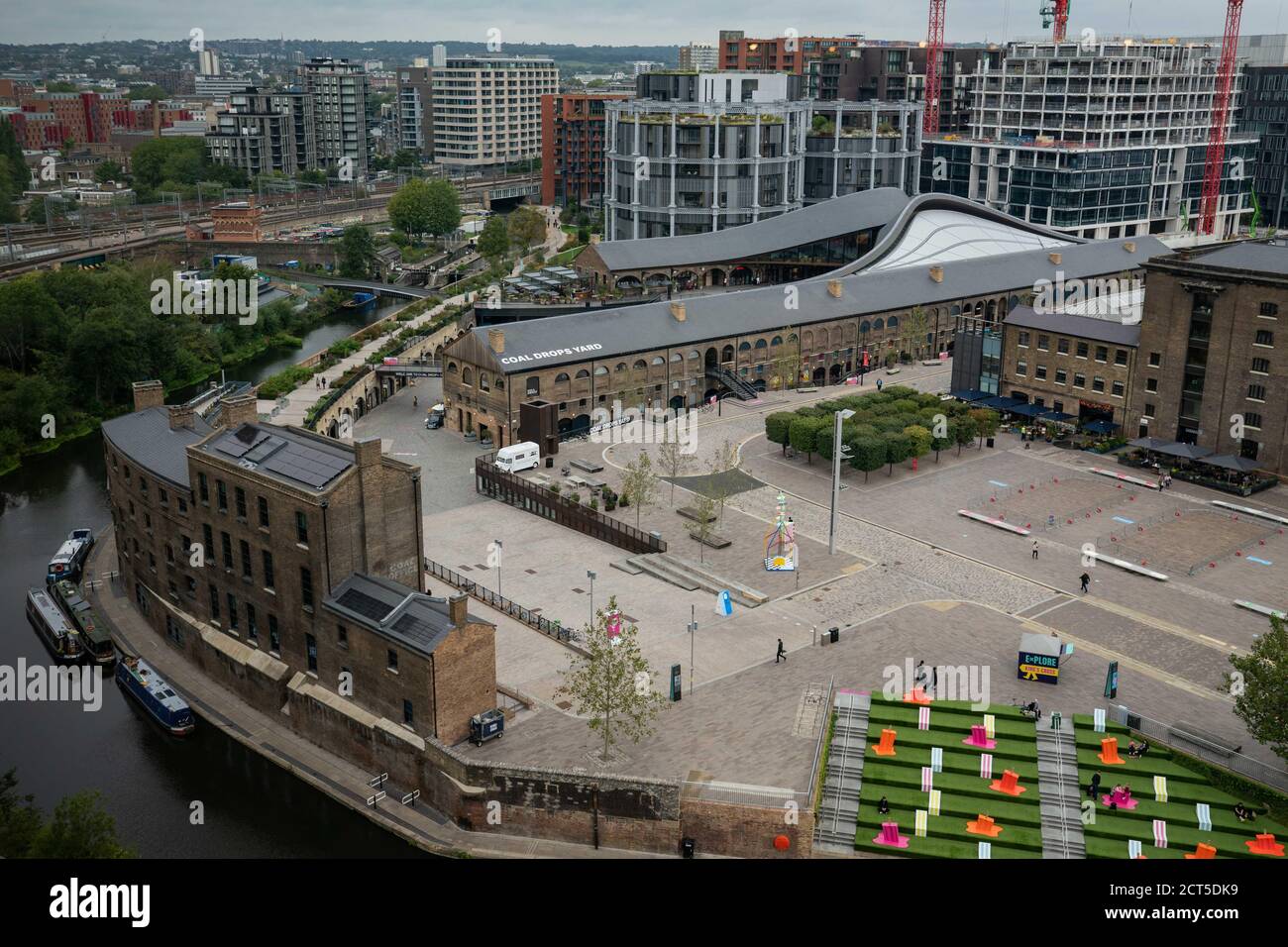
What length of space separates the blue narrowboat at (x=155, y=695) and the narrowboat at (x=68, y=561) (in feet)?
38.9

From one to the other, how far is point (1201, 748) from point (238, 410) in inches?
1623

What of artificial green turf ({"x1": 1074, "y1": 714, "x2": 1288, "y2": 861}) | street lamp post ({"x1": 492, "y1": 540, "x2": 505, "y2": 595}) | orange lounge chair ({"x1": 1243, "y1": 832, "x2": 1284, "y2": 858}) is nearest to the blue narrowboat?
street lamp post ({"x1": 492, "y1": 540, "x2": 505, "y2": 595})

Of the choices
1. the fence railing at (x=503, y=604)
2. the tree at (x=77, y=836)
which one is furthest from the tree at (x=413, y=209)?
the tree at (x=77, y=836)

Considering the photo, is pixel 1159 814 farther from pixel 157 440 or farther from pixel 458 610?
pixel 157 440

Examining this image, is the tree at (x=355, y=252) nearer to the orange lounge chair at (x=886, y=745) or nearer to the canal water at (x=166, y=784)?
the canal water at (x=166, y=784)

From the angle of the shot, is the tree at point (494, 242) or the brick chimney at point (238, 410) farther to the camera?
the tree at point (494, 242)

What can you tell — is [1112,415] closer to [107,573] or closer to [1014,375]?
[1014,375]

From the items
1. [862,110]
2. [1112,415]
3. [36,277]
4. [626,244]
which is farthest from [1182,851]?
[862,110]

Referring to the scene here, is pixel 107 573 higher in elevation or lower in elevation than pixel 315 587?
lower

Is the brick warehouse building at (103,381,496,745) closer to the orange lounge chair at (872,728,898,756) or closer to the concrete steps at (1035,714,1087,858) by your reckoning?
the orange lounge chair at (872,728,898,756)

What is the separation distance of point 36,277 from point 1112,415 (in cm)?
9335

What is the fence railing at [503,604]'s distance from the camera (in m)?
53.3

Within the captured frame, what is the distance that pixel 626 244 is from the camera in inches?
4532
